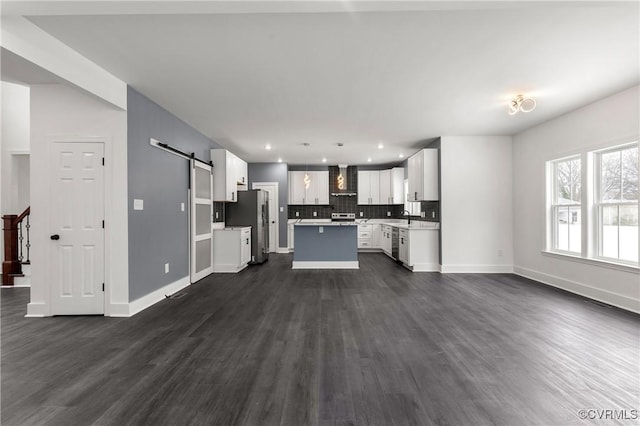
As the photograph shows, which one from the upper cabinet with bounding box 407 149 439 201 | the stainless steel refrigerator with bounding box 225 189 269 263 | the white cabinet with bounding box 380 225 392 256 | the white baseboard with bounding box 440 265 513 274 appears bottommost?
the white baseboard with bounding box 440 265 513 274

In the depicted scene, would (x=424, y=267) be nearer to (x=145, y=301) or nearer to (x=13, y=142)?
(x=145, y=301)

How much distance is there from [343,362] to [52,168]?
392cm

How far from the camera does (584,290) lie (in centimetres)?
415

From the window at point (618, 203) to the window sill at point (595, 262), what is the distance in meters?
0.14

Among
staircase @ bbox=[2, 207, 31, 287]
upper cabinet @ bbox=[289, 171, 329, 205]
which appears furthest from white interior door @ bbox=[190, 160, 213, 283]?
upper cabinet @ bbox=[289, 171, 329, 205]

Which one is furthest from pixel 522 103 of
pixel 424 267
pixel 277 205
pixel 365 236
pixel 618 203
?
pixel 277 205

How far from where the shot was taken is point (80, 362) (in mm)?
2346

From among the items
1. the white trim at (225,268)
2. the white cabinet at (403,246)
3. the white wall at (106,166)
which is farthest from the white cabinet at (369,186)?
the white wall at (106,166)

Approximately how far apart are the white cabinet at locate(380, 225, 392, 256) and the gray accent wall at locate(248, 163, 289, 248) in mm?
2959

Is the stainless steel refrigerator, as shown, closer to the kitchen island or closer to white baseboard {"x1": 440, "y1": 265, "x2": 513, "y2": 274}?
the kitchen island

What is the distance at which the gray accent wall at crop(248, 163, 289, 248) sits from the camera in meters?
8.70

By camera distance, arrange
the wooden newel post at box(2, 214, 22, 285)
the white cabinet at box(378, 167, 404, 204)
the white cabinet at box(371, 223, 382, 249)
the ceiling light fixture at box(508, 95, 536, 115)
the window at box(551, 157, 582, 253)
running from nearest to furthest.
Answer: the ceiling light fixture at box(508, 95, 536, 115)
the window at box(551, 157, 582, 253)
the wooden newel post at box(2, 214, 22, 285)
the white cabinet at box(378, 167, 404, 204)
the white cabinet at box(371, 223, 382, 249)

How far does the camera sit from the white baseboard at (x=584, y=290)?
11.6ft

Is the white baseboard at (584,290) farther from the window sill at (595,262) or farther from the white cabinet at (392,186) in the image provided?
the white cabinet at (392,186)
